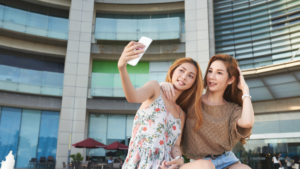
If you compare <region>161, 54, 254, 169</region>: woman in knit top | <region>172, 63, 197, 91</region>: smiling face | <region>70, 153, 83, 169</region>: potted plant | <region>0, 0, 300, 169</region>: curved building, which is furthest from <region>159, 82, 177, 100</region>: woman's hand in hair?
<region>70, 153, 83, 169</region>: potted plant

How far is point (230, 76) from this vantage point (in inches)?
108

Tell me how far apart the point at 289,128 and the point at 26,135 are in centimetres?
1608

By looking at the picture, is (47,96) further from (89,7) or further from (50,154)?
(89,7)

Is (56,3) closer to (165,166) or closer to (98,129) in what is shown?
(98,129)

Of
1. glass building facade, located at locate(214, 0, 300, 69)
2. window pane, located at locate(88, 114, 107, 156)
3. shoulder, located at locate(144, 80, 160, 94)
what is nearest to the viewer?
shoulder, located at locate(144, 80, 160, 94)

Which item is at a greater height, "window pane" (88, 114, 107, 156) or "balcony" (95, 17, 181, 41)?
"balcony" (95, 17, 181, 41)

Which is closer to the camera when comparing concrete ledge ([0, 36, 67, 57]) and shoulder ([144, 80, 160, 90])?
shoulder ([144, 80, 160, 90])

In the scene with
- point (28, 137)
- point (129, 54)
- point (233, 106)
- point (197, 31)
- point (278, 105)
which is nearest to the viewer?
point (129, 54)

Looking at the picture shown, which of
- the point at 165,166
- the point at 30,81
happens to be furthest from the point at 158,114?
the point at 30,81

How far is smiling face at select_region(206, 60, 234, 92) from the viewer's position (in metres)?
2.66

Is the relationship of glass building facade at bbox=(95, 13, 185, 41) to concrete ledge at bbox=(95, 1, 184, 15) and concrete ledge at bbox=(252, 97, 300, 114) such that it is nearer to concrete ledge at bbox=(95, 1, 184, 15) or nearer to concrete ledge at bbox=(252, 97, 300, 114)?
concrete ledge at bbox=(95, 1, 184, 15)

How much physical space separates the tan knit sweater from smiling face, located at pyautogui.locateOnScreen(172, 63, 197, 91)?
346 millimetres

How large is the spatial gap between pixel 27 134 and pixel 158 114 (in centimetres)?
1745

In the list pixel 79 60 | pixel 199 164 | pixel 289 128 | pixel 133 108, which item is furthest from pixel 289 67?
pixel 79 60
